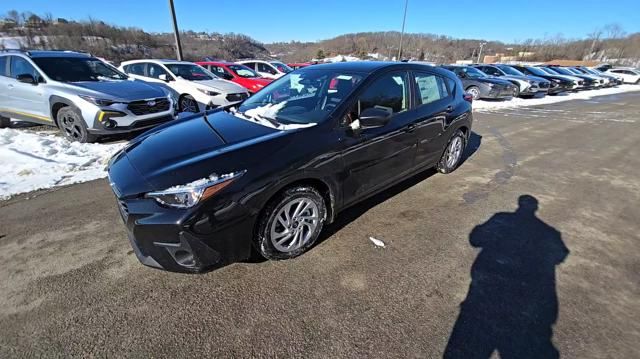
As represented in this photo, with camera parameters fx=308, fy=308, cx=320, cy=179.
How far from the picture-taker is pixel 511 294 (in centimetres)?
230

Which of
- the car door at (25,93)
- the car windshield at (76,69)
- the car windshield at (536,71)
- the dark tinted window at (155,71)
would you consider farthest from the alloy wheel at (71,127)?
the car windshield at (536,71)

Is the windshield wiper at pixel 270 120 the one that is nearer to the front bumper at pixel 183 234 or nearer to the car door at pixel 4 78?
the front bumper at pixel 183 234

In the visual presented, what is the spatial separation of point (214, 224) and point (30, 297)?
148 centimetres

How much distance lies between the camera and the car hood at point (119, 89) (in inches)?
218

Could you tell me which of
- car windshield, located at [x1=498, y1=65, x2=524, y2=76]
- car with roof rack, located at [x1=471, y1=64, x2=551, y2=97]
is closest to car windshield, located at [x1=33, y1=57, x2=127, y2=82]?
car with roof rack, located at [x1=471, y1=64, x2=551, y2=97]

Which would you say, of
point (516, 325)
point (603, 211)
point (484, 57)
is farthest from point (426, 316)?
point (484, 57)

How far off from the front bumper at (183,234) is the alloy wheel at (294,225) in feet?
1.04

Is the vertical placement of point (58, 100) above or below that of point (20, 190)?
above

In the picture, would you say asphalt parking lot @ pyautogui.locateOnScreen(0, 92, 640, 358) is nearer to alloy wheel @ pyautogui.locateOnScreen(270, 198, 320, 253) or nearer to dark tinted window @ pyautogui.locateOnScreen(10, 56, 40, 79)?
alloy wheel @ pyautogui.locateOnScreen(270, 198, 320, 253)

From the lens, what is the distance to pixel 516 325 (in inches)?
80.1

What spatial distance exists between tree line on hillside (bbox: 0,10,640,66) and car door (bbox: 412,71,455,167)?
6104 centimetres

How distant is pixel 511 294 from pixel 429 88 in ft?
8.80

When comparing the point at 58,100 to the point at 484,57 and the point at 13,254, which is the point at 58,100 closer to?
the point at 13,254

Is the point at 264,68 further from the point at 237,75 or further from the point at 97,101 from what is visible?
the point at 97,101
